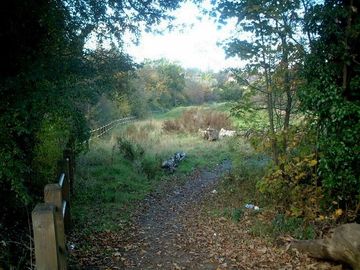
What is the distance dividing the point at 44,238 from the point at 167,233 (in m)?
5.45

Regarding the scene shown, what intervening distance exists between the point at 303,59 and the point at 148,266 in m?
6.04

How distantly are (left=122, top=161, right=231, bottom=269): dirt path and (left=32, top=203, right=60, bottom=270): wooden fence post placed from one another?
3285mm

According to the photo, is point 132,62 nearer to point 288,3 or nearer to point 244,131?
point 244,131

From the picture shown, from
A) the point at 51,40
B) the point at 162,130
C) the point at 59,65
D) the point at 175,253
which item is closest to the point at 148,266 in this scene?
the point at 175,253

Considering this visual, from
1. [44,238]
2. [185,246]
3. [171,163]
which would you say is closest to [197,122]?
[171,163]

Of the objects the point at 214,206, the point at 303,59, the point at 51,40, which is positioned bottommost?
the point at 214,206

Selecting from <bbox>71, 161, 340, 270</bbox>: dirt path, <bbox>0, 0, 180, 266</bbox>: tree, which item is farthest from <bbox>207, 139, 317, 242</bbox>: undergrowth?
<bbox>0, 0, 180, 266</bbox>: tree

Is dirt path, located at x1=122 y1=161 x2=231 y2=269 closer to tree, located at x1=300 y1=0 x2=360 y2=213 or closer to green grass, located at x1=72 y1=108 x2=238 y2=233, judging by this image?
green grass, located at x1=72 y1=108 x2=238 y2=233

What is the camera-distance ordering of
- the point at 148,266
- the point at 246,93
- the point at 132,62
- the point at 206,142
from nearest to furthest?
the point at 148,266
the point at 246,93
the point at 132,62
the point at 206,142

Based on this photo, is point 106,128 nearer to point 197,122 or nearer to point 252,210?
point 197,122

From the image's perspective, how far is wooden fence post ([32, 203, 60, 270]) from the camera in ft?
10.9

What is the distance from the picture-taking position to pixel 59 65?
308 inches

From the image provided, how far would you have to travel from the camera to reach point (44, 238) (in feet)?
10.9

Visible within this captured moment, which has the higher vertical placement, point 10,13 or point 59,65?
point 10,13
